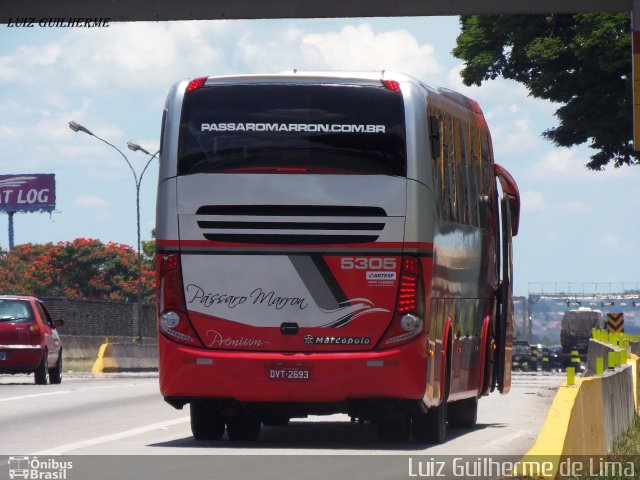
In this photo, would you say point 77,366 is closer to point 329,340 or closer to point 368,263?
point 329,340

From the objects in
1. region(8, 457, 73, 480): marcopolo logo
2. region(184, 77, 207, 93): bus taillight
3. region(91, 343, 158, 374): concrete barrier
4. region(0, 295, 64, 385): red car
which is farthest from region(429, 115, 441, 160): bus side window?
region(91, 343, 158, 374): concrete barrier

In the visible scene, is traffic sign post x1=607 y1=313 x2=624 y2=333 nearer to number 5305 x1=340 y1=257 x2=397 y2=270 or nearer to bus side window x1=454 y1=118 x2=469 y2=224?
bus side window x1=454 y1=118 x2=469 y2=224

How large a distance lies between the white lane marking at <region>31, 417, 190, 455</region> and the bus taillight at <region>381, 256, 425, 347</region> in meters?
3.09

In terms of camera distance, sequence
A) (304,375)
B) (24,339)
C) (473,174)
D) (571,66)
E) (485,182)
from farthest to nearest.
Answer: (571,66) → (24,339) → (485,182) → (473,174) → (304,375)

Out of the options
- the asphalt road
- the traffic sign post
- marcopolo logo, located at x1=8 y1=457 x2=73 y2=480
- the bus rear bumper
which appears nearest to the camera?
marcopolo logo, located at x1=8 y1=457 x2=73 y2=480

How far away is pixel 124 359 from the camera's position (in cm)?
4547

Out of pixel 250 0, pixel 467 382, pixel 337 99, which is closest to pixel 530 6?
pixel 250 0

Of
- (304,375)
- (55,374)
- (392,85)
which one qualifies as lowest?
(55,374)

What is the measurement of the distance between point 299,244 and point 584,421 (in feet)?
12.8

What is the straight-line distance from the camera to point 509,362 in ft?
68.1

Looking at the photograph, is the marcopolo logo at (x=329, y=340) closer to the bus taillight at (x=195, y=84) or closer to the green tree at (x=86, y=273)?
the bus taillight at (x=195, y=84)

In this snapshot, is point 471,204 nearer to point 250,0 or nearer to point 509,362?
point 509,362

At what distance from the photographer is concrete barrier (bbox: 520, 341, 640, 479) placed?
10.4m

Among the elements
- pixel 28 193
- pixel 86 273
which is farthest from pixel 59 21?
pixel 28 193
